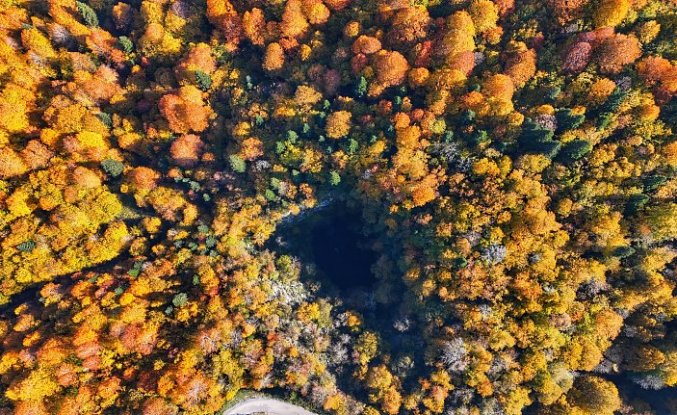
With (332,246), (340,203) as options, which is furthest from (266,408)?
(340,203)

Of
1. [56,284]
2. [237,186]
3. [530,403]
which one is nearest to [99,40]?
[237,186]

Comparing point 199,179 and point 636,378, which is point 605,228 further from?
point 199,179

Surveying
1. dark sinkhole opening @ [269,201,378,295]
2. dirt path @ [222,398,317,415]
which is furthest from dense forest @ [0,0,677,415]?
dirt path @ [222,398,317,415]

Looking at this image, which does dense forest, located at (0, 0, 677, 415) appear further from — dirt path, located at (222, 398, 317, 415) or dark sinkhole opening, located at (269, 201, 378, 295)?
dirt path, located at (222, 398, 317, 415)

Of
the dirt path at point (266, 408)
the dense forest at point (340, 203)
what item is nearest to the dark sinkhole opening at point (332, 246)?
the dense forest at point (340, 203)

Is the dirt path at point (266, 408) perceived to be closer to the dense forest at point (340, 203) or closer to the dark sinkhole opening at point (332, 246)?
the dense forest at point (340, 203)

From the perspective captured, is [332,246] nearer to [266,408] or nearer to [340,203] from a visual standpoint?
[340,203]
